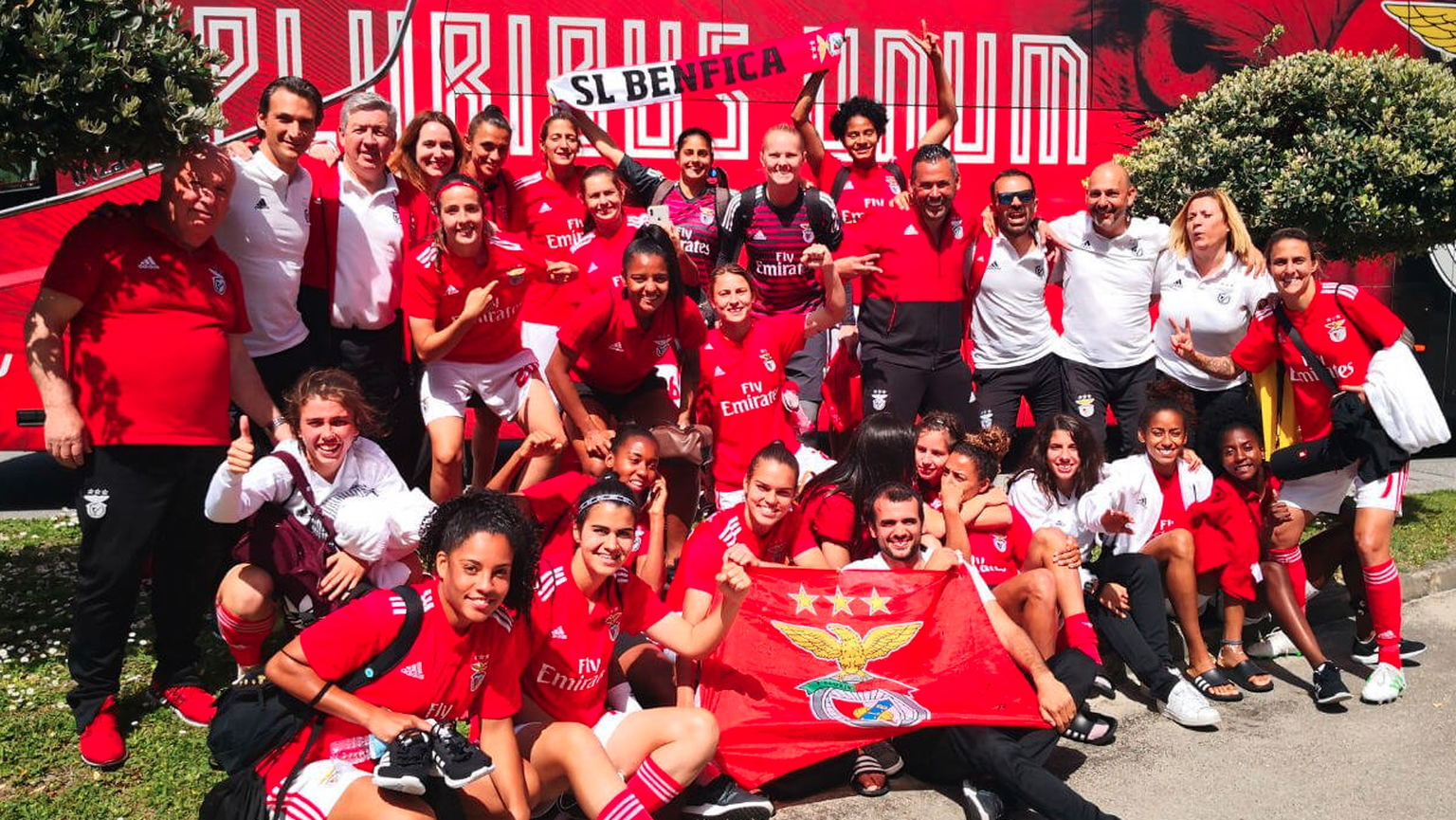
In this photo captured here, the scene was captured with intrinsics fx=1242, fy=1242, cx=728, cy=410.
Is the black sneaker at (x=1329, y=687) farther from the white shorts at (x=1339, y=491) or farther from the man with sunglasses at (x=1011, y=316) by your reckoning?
the man with sunglasses at (x=1011, y=316)

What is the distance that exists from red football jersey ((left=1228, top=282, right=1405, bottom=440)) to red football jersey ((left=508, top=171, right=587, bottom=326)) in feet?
11.9

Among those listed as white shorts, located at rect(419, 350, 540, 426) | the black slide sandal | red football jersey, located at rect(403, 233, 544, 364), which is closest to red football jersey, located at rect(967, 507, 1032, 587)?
the black slide sandal

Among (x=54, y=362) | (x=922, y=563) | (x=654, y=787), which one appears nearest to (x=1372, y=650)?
(x=922, y=563)

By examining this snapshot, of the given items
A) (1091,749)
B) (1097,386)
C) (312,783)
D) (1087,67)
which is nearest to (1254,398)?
(1097,386)

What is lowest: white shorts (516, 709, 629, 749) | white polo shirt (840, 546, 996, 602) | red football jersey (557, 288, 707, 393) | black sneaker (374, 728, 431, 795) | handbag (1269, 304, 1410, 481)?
white shorts (516, 709, 629, 749)

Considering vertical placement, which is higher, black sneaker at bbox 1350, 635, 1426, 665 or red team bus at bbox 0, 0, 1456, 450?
red team bus at bbox 0, 0, 1456, 450

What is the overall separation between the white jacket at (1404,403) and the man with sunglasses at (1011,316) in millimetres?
1655

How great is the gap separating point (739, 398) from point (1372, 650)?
130 inches

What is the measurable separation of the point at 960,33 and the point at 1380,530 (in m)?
4.63

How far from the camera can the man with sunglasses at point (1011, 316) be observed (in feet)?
22.0

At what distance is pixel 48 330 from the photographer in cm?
448

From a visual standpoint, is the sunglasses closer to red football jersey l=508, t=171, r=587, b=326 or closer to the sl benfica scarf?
the sl benfica scarf

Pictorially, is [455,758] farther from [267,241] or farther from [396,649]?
[267,241]

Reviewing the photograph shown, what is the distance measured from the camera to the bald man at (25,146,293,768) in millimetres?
4484
